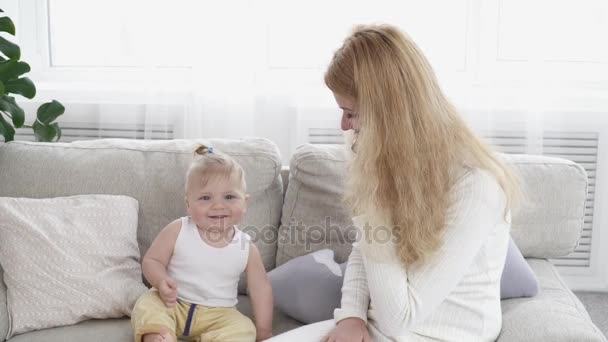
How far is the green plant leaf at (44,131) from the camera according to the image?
294cm

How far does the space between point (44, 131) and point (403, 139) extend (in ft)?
5.94

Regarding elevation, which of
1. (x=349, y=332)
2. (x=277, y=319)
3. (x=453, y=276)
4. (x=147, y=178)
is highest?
(x=147, y=178)

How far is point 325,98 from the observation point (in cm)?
315

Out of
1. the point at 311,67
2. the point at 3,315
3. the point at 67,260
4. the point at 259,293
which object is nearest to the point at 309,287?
the point at 259,293

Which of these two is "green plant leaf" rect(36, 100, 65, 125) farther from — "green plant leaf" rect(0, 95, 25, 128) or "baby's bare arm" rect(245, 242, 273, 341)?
"baby's bare arm" rect(245, 242, 273, 341)

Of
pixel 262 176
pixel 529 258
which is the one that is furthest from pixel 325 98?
pixel 529 258

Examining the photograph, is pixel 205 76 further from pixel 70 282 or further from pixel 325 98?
pixel 70 282

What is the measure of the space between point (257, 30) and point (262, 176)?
0.98m

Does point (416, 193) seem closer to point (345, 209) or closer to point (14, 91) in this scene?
point (345, 209)

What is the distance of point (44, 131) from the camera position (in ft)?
9.66

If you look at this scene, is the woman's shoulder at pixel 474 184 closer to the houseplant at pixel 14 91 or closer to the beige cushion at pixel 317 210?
the beige cushion at pixel 317 210

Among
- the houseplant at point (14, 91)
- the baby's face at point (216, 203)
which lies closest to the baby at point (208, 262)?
the baby's face at point (216, 203)

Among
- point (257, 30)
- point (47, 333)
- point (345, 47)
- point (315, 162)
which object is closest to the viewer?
point (345, 47)

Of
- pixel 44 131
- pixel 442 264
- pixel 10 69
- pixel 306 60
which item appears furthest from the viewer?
pixel 306 60
